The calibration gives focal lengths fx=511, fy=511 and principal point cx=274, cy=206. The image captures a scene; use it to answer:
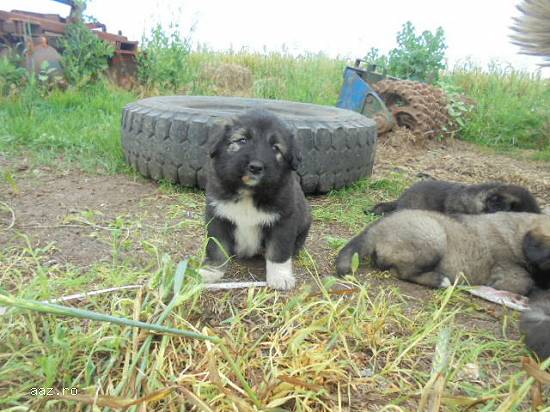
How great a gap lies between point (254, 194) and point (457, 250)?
1637mm

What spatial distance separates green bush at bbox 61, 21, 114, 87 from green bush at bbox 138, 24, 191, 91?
28.5 inches

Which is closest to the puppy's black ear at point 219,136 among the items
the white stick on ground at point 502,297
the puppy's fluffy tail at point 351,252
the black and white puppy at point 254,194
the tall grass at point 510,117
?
the black and white puppy at point 254,194

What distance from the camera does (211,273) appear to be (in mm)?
3146

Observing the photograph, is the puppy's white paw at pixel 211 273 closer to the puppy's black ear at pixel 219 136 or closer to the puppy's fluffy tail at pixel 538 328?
the puppy's black ear at pixel 219 136

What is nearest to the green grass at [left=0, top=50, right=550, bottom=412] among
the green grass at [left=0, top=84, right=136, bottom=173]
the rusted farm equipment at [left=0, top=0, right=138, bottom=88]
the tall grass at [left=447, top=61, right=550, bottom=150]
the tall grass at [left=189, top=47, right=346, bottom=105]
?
the green grass at [left=0, top=84, right=136, bottom=173]

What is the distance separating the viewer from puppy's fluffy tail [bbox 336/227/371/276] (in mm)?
A: 3434

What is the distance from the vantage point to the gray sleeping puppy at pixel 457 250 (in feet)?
11.5

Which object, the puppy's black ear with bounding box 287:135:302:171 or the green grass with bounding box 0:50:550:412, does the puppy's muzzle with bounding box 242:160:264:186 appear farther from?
the green grass with bounding box 0:50:550:412

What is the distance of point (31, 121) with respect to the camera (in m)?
6.54

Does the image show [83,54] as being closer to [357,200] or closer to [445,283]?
[357,200]

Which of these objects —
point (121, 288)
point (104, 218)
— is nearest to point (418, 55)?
point (104, 218)

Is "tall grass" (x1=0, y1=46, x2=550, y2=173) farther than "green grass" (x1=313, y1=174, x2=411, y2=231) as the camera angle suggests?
Yes

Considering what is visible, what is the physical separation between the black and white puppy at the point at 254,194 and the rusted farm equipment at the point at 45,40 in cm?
670

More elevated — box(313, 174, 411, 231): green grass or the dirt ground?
the dirt ground
